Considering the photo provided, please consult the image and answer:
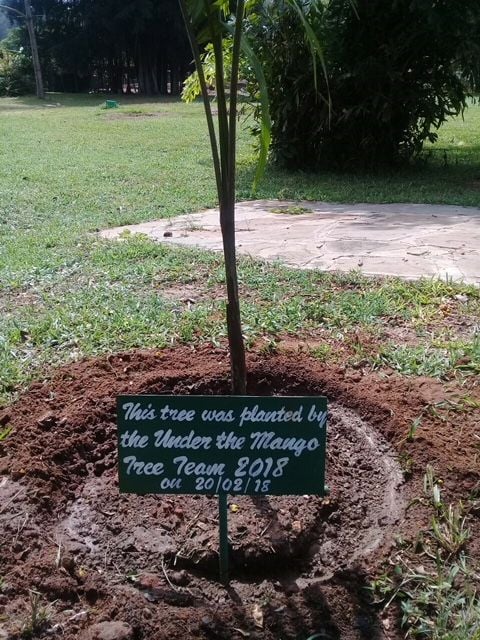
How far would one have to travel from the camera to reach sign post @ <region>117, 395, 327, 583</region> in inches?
64.0

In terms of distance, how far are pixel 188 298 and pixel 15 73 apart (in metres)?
31.6

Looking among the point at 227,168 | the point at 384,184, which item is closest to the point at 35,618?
the point at 227,168

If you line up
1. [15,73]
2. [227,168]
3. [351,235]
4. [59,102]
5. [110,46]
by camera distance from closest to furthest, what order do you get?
[227,168] < [351,235] < [59,102] < [15,73] < [110,46]

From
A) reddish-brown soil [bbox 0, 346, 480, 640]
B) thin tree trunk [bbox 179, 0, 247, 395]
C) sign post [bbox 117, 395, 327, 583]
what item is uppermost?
thin tree trunk [bbox 179, 0, 247, 395]

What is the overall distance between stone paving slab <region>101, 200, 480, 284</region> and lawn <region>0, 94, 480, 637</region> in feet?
0.96

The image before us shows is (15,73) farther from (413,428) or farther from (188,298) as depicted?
(413,428)

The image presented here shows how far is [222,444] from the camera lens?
64.9 inches

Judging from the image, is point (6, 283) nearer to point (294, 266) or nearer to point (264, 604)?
point (294, 266)

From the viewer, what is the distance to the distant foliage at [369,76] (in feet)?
24.6

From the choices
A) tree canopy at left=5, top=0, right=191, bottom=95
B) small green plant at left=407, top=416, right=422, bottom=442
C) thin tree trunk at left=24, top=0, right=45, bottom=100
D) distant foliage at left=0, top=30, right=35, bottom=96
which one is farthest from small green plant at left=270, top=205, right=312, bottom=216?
distant foliage at left=0, top=30, right=35, bottom=96

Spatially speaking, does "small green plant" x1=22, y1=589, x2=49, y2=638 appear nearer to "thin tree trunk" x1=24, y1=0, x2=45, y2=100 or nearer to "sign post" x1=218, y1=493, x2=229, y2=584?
"sign post" x1=218, y1=493, x2=229, y2=584

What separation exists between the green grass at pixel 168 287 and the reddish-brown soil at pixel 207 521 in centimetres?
34

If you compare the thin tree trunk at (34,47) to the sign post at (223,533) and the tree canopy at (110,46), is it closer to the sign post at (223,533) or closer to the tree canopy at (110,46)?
the tree canopy at (110,46)

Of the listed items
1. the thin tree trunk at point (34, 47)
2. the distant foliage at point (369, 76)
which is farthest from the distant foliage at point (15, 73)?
the distant foliage at point (369, 76)
